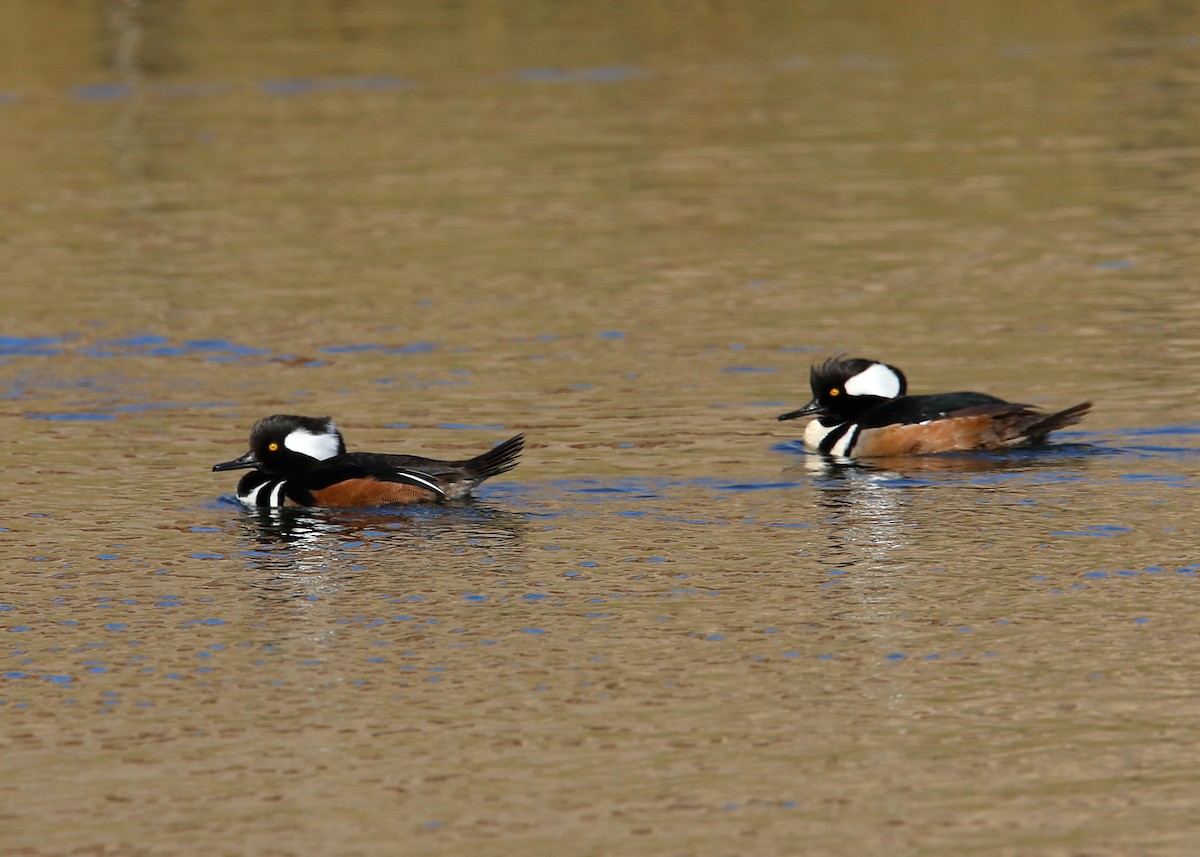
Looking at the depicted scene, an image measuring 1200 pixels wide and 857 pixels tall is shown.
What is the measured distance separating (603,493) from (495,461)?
654mm

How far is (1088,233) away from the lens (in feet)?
77.5

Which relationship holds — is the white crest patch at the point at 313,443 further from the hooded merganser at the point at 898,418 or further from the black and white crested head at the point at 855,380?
the black and white crested head at the point at 855,380

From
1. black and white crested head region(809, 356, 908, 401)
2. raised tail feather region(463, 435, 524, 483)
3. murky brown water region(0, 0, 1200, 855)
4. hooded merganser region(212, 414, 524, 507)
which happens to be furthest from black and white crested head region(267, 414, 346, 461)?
black and white crested head region(809, 356, 908, 401)

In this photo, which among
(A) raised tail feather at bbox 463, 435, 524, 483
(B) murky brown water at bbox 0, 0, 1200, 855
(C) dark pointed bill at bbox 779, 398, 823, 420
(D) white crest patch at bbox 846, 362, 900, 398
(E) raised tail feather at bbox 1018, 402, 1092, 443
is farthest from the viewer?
(D) white crest patch at bbox 846, 362, 900, 398

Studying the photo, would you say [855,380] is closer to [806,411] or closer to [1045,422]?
[806,411]

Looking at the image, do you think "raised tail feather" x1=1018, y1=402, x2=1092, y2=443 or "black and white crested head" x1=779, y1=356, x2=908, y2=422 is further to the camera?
"black and white crested head" x1=779, y1=356, x2=908, y2=422

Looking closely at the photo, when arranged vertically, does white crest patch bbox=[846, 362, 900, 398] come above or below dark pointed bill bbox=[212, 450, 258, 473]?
above

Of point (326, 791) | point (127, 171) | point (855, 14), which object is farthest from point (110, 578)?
point (855, 14)

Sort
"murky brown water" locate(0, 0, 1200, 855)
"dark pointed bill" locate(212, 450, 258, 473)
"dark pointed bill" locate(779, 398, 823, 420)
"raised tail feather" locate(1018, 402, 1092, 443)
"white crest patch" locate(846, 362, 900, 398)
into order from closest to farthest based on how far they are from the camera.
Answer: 1. "murky brown water" locate(0, 0, 1200, 855)
2. "dark pointed bill" locate(212, 450, 258, 473)
3. "raised tail feather" locate(1018, 402, 1092, 443)
4. "dark pointed bill" locate(779, 398, 823, 420)
5. "white crest patch" locate(846, 362, 900, 398)

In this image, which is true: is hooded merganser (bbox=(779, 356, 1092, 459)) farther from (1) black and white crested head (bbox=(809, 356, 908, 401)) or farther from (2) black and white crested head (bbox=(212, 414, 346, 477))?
(2) black and white crested head (bbox=(212, 414, 346, 477))

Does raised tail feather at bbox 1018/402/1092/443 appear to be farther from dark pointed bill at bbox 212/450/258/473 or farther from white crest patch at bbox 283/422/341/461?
dark pointed bill at bbox 212/450/258/473

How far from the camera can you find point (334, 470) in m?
12.9

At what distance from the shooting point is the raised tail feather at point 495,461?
12773 millimetres

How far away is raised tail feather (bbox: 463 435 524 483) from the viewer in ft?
41.9
